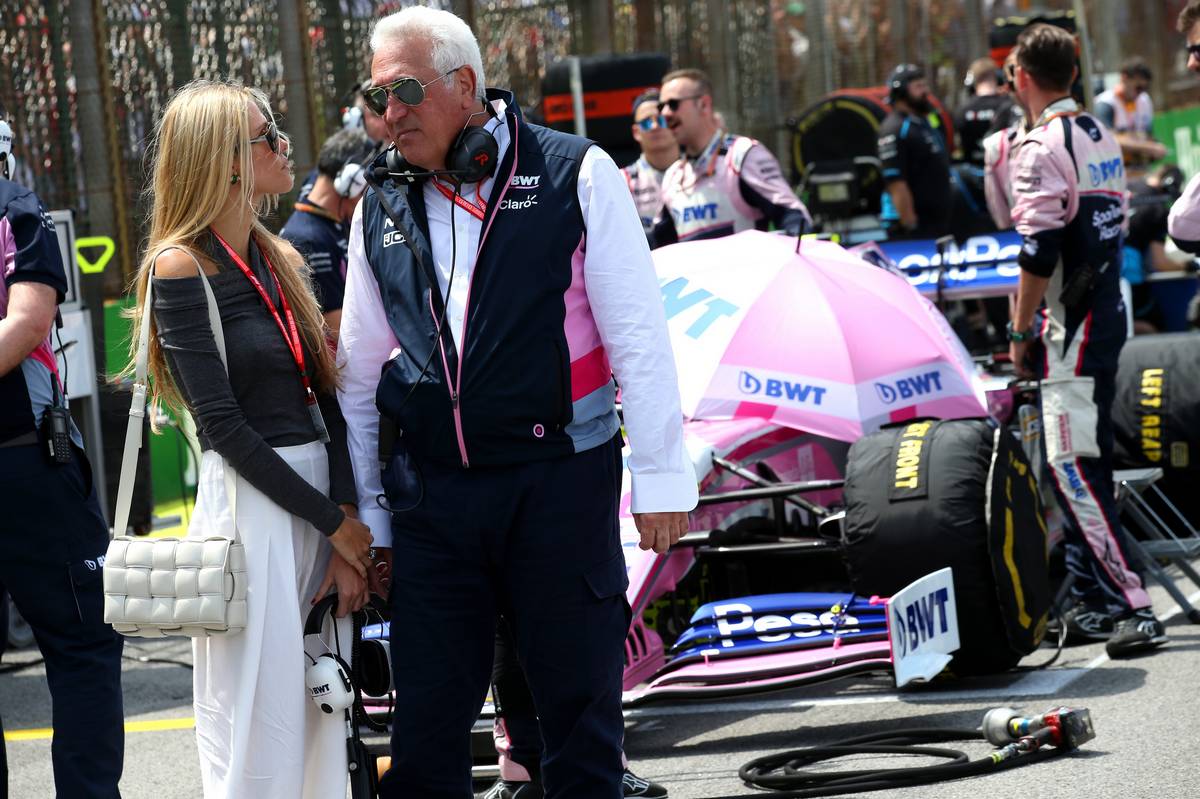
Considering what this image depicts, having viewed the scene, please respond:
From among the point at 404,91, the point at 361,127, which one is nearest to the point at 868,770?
the point at 404,91

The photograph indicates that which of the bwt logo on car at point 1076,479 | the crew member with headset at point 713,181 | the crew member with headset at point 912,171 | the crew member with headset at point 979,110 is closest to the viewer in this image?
the bwt logo on car at point 1076,479

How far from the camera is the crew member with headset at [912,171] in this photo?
1295 centimetres

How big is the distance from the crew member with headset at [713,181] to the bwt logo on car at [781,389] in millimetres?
1933

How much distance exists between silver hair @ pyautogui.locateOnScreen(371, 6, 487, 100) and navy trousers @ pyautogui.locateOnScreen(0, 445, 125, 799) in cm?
138

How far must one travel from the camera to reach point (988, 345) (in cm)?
1106

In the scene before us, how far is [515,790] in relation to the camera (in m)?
4.36

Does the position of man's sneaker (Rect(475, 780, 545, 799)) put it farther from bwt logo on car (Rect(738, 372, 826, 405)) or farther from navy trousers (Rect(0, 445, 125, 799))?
bwt logo on car (Rect(738, 372, 826, 405))

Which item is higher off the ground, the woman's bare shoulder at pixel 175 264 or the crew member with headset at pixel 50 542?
the woman's bare shoulder at pixel 175 264

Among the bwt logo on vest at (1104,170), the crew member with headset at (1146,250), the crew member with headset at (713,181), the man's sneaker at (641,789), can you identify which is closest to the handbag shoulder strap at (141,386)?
the man's sneaker at (641,789)

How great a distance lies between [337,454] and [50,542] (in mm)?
852

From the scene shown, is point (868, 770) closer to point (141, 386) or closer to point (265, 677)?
point (265, 677)

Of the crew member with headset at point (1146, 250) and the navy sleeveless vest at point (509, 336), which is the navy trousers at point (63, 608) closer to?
the navy sleeveless vest at point (509, 336)

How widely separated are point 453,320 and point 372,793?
3.39 ft

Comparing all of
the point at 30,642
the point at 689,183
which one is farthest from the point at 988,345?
the point at 30,642
